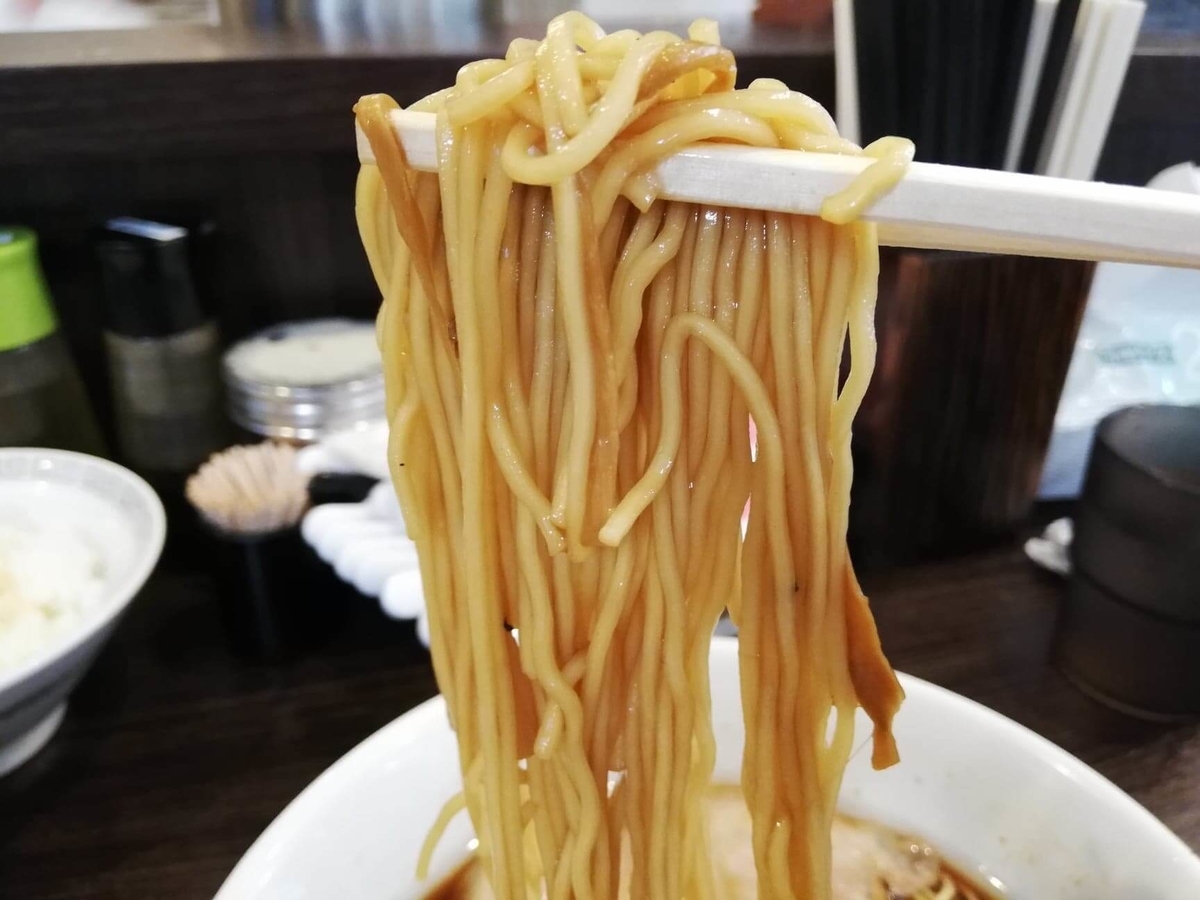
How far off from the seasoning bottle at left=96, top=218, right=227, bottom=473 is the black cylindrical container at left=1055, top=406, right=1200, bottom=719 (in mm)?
1223

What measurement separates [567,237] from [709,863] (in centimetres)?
58

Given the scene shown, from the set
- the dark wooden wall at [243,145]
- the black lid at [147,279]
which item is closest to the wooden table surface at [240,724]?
the black lid at [147,279]

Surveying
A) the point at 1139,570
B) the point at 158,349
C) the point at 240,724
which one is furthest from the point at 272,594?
the point at 1139,570

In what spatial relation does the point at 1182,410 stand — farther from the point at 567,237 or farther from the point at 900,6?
the point at 567,237

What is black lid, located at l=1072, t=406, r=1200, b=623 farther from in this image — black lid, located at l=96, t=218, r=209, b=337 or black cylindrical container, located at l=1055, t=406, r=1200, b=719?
black lid, located at l=96, t=218, r=209, b=337

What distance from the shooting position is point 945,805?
0.94 meters

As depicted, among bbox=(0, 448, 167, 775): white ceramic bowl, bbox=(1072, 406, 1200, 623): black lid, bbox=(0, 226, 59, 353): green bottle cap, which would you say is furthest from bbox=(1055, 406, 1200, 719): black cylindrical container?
bbox=(0, 226, 59, 353): green bottle cap

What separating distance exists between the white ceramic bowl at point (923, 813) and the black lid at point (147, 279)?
0.73 metres

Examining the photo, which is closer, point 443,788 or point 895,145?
point 895,145

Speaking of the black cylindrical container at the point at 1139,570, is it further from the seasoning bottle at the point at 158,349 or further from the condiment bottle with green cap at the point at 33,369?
the condiment bottle with green cap at the point at 33,369

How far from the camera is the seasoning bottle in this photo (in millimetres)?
1240

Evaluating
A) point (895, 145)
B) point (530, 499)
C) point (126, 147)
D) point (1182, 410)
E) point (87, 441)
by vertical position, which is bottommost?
point (87, 441)

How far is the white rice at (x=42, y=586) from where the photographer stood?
100 centimetres

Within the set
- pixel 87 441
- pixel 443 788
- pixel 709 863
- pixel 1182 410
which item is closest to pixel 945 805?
pixel 709 863
